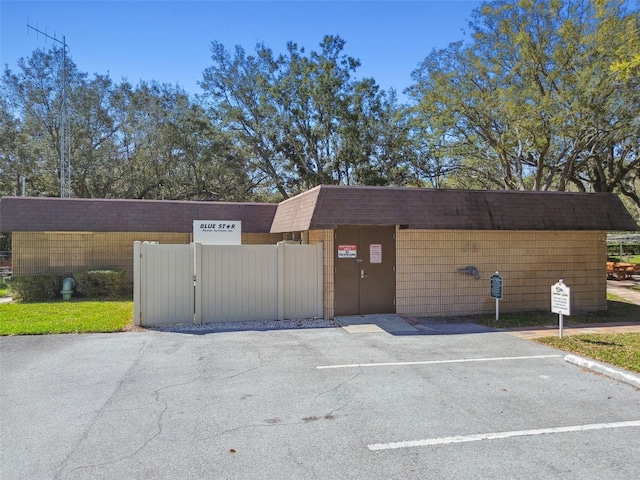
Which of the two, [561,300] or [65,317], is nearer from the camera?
[561,300]

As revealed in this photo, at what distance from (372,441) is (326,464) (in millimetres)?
624

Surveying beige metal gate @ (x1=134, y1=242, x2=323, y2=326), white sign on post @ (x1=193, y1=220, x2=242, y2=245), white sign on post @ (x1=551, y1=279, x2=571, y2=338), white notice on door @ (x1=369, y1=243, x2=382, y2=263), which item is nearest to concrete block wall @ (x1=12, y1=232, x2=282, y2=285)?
white sign on post @ (x1=193, y1=220, x2=242, y2=245)

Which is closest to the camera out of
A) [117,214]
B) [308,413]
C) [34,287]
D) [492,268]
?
[308,413]

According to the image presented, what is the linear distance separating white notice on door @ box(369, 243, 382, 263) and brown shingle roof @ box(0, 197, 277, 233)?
6760 mm

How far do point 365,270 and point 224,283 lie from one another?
3340mm

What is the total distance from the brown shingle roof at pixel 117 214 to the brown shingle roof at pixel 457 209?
552 cm

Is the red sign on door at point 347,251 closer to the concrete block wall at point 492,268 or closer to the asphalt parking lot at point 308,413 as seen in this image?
the concrete block wall at point 492,268

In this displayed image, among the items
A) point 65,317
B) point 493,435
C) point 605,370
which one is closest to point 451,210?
point 605,370

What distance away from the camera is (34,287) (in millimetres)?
14148

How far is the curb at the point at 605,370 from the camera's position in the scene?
6070 millimetres

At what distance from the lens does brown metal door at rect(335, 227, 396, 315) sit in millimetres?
10977

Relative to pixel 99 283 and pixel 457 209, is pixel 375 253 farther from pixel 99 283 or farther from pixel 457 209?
pixel 99 283

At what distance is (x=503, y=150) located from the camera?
19.9 meters

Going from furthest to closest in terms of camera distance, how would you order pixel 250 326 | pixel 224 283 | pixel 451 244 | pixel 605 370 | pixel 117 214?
pixel 117 214, pixel 451 244, pixel 224 283, pixel 250 326, pixel 605 370
